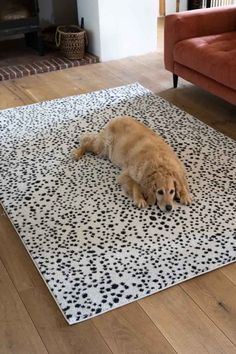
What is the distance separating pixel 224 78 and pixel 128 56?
5.84 feet

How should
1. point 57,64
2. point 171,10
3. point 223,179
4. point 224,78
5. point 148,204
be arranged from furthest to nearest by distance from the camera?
point 171,10, point 57,64, point 224,78, point 223,179, point 148,204

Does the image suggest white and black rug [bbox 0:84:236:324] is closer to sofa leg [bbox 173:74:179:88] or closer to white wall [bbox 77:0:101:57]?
sofa leg [bbox 173:74:179:88]

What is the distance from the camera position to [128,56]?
494 centimetres

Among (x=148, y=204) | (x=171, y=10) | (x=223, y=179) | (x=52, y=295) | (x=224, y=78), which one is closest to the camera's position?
(x=52, y=295)

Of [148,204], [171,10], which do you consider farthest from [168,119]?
[171,10]

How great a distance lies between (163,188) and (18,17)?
9.48 ft

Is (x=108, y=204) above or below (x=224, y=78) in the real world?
below

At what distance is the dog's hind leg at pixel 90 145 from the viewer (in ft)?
9.86

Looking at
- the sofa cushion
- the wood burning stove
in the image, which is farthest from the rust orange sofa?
the wood burning stove

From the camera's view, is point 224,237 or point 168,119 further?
point 168,119

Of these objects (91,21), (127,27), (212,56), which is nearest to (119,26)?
(127,27)

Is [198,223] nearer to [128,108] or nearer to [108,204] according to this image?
[108,204]

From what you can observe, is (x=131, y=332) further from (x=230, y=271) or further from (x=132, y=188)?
(x=132, y=188)

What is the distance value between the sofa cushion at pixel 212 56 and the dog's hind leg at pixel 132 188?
3.72ft
